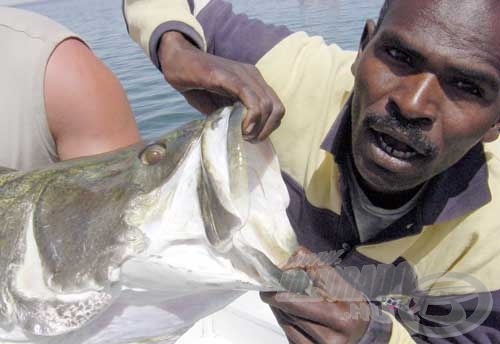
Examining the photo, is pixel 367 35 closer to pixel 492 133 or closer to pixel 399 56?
pixel 399 56

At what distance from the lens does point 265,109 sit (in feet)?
5.56

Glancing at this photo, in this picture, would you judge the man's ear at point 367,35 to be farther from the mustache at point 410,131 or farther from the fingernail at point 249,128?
the fingernail at point 249,128

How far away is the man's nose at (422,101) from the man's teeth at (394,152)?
0.11 m

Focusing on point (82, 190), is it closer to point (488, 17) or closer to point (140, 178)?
point (140, 178)

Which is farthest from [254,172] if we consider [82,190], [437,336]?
[437,336]

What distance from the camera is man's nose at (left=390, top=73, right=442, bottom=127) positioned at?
1692 millimetres

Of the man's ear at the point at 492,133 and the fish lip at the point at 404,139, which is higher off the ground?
the fish lip at the point at 404,139

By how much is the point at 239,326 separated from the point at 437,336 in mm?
1475

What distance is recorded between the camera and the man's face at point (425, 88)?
65.2 inches

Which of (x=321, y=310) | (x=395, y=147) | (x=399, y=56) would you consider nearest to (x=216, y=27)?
(x=399, y=56)

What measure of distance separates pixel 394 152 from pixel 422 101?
7.6 inches

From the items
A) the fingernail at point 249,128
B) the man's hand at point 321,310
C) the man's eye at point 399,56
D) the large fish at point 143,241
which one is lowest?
the man's hand at point 321,310

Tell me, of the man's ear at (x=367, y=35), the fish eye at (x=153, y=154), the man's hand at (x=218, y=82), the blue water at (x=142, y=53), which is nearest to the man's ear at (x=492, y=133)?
the man's ear at (x=367, y=35)

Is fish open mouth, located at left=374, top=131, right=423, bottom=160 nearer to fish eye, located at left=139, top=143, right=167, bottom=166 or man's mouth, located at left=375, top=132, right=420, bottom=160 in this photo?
man's mouth, located at left=375, top=132, right=420, bottom=160
